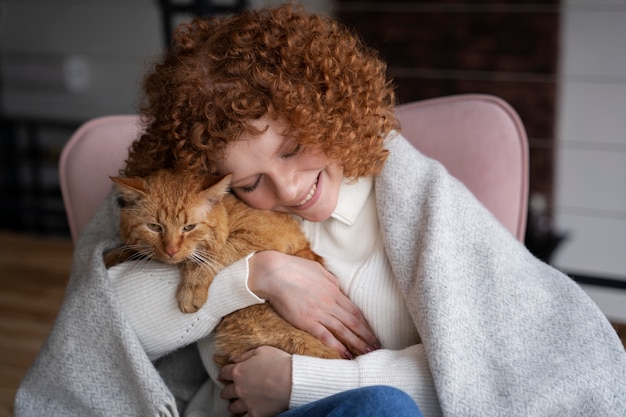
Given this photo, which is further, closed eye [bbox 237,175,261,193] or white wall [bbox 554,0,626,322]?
white wall [bbox 554,0,626,322]

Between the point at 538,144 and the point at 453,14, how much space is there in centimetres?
60

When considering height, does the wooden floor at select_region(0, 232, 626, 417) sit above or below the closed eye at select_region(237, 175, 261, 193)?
below

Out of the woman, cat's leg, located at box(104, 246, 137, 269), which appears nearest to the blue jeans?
the woman

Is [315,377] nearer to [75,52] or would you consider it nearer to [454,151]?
[454,151]

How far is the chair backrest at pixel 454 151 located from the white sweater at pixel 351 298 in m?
0.23

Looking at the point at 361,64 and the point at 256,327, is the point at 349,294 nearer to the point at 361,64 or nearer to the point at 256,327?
the point at 256,327

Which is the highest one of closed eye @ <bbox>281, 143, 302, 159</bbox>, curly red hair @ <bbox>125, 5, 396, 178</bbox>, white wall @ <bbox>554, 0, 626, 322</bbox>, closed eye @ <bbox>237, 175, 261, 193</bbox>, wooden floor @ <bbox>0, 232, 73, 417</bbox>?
curly red hair @ <bbox>125, 5, 396, 178</bbox>

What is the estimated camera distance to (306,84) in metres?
1.14

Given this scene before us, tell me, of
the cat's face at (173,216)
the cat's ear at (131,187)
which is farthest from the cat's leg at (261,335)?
the cat's ear at (131,187)

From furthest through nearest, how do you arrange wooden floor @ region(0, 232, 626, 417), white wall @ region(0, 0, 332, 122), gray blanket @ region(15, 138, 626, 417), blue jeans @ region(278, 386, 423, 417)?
white wall @ region(0, 0, 332, 122) → wooden floor @ region(0, 232, 626, 417) → gray blanket @ region(15, 138, 626, 417) → blue jeans @ region(278, 386, 423, 417)

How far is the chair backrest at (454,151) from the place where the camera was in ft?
4.71

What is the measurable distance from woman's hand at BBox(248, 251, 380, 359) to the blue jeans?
198 mm

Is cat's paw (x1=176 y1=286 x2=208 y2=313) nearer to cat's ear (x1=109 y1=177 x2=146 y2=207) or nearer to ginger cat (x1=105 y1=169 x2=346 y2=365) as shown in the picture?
ginger cat (x1=105 y1=169 x2=346 y2=365)

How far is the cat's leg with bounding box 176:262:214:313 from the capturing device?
1.18 metres
